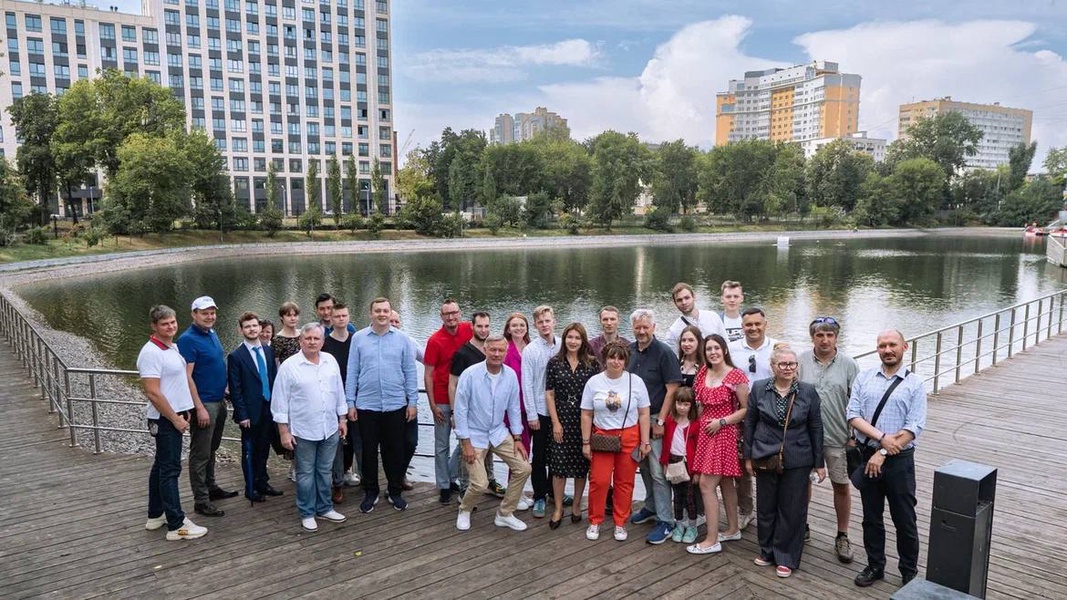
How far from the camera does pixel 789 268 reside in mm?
46594

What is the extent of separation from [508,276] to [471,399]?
36177mm

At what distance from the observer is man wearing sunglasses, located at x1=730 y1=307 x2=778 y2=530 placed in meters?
5.30

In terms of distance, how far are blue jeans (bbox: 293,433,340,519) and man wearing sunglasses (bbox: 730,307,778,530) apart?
3367mm

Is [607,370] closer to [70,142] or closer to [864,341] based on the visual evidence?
[864,341]

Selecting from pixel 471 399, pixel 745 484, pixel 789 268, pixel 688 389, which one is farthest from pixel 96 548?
pixel 789 268

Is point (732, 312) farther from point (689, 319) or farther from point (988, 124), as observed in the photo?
point (988, 124)

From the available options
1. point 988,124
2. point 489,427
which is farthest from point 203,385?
point 988,124

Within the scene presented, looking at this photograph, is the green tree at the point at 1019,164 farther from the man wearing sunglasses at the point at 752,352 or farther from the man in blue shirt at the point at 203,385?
the man in blue shirt at the point at 203,385

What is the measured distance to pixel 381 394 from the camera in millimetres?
5922

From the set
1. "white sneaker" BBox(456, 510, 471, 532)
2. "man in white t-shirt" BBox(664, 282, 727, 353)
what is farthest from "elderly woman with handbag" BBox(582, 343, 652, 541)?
"white sneaker" BBox(456, 510, 471, 532)

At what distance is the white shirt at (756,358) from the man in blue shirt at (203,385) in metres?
4.24

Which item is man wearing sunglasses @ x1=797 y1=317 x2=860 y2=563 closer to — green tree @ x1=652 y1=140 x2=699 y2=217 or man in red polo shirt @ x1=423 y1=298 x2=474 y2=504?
man in red polo shirt @ x1=423 y1=298 x2=474 y2=504

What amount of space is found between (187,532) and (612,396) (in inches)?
140

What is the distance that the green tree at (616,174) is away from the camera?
7881 centimetres
